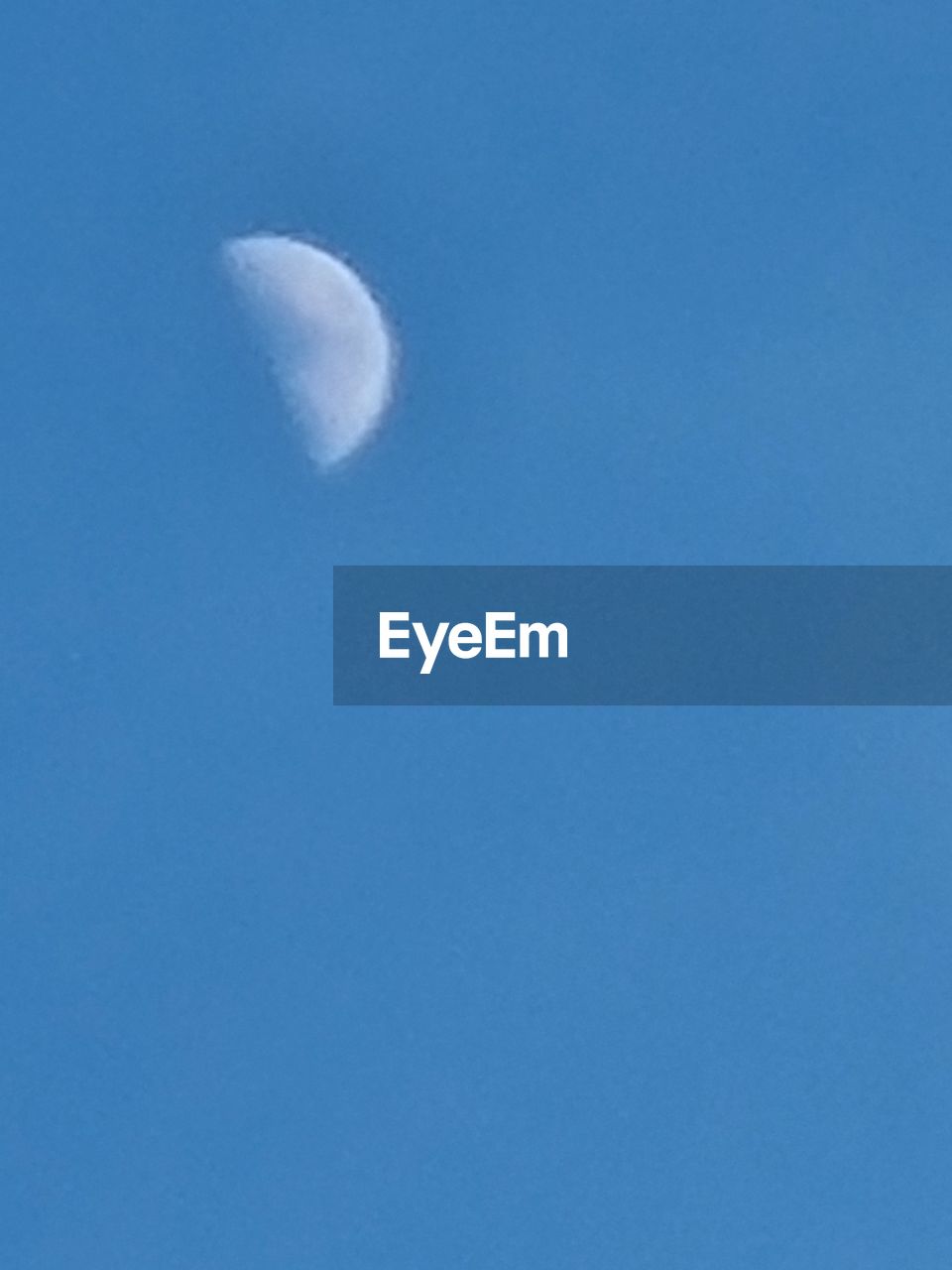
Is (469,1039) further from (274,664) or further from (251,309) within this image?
(251,309)

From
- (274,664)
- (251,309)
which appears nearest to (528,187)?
(251,309)

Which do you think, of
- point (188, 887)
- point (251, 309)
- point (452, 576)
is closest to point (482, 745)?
point (452, 576)

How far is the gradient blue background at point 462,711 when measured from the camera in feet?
3.72

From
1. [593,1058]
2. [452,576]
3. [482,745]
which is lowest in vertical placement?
[593,1058]

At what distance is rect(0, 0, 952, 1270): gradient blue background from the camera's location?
1135 mm

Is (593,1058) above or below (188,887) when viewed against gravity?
below

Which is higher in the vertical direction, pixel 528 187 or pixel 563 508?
pixel 528 187

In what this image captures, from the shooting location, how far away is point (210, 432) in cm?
114

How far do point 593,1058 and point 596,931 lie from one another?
10 centimetres

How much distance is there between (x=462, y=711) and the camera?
1.15m

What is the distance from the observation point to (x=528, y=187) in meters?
1.14

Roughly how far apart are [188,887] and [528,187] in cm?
60

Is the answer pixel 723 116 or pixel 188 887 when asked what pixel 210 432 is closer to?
pixel 188 887

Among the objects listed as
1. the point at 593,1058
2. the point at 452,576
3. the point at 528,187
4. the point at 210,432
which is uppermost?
the point at 528,187
